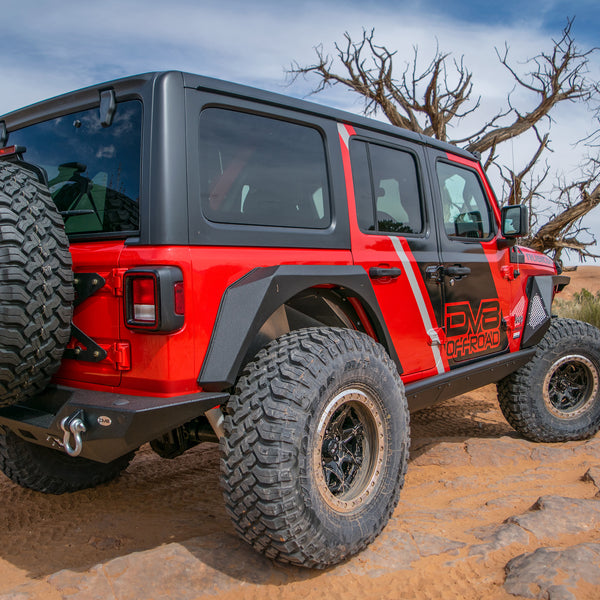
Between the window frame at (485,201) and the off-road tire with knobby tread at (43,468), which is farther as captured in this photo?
the window frame at (485,201)

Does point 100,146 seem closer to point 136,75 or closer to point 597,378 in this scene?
point 136,75

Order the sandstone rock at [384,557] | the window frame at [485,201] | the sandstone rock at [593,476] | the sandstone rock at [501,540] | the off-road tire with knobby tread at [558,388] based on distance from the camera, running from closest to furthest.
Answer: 1. the sandstone rock at [384,557]
2. the sandstone rock at [501,540]
3. the sandstone rock at [593,476]
4. the window frame at [485,201]
5. the off-road tire with knobby tread at [558,388]

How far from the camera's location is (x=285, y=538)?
2238 mm

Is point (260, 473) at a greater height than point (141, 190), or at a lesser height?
lesser

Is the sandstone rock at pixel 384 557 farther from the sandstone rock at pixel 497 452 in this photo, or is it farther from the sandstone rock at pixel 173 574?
the sandstone rock at pixel 497 452

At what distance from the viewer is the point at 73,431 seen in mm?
2145

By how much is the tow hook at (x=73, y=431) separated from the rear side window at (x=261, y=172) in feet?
3.05

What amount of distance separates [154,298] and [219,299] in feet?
0.87

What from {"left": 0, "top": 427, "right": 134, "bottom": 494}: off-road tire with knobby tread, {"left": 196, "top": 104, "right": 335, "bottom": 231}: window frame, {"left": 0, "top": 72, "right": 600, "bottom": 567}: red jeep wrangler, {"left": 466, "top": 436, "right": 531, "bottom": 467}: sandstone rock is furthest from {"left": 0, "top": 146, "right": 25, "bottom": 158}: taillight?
{"left": 466, "top": 436, "right": 531, "bottom": 467}: sandstone rock

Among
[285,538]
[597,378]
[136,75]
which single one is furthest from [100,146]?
[597,378]

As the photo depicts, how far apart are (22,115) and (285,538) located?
240 centimetres

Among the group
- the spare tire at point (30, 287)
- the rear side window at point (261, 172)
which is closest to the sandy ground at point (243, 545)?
the spare tire at point (30, 287)

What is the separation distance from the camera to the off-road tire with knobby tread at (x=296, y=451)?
2215 mm

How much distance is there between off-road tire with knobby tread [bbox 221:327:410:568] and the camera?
2.21 meters
